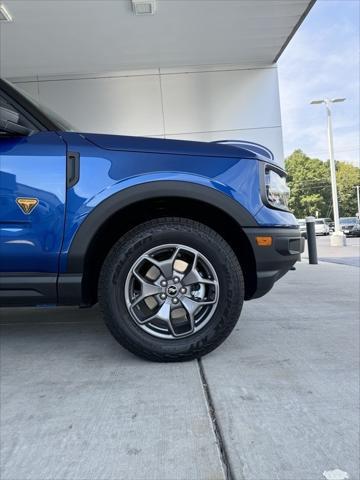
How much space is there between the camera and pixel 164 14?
6262 mm

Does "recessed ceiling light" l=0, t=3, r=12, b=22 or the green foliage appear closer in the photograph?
"recessed ceiling light" l=0, t=3, r=12, b=22

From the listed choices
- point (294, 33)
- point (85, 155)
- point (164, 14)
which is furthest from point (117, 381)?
point (294, 33)

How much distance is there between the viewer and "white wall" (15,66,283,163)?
8.02 meters

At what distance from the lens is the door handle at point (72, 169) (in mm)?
2529

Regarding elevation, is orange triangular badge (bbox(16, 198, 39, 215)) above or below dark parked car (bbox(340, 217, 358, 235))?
above

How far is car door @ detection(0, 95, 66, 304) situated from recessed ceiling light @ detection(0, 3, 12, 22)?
4286 millimetres

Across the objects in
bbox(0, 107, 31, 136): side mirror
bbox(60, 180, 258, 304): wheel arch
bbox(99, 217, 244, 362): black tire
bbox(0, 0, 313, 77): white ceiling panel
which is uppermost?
bbox(0, 0, 313, 77): white ceiling panel

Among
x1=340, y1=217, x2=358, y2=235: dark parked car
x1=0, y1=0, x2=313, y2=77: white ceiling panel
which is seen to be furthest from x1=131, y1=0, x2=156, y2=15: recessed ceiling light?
x1=340, y1=217, x2=358, y2=235: dark parked car

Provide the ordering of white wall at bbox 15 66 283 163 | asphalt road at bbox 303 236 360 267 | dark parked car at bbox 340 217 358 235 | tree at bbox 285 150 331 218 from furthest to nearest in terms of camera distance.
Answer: tree at bbox 285 150 331 218
dark parked car at bbox 340 217 358 235
asphalt road at bbox 303 236 360 267
white wall at bbox 15 66 283 163

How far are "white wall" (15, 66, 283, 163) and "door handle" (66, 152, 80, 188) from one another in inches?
225

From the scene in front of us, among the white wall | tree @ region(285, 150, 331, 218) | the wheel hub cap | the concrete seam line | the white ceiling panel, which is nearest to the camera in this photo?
the concrete seam line

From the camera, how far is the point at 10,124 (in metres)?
2.40

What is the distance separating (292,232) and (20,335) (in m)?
2.21

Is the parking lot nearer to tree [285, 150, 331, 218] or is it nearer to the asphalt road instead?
the asphalt road
